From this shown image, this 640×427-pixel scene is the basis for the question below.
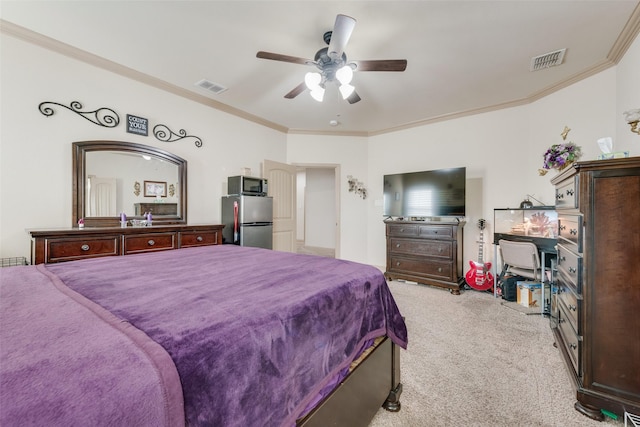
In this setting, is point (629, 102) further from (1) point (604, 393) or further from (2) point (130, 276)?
(2) point (130, 276)

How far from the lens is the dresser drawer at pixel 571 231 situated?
163 cm

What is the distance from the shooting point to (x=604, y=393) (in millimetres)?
1499

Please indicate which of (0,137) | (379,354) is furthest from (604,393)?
(0,137)

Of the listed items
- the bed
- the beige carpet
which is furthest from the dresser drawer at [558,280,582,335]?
the bed

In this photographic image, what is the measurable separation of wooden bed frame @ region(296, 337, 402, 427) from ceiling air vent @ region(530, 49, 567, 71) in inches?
133

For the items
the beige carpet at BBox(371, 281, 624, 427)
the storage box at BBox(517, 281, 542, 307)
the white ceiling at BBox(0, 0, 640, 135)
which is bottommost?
the beige carpet at BBox(371, 281, 624, 427)

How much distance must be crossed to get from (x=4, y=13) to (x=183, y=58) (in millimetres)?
1351

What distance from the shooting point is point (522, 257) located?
302 centimetres

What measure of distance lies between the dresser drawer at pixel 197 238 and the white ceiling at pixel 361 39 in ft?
Result: 6.40

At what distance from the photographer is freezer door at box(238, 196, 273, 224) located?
3797 millimetres

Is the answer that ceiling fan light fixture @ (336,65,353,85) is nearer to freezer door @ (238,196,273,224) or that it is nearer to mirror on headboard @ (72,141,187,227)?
freezer door @ (238,196,273,224)

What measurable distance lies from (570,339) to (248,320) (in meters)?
2.31

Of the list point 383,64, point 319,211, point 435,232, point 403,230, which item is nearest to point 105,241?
point 383,64

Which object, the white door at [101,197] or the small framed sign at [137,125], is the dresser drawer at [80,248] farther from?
the small framed sign at [137,125]
